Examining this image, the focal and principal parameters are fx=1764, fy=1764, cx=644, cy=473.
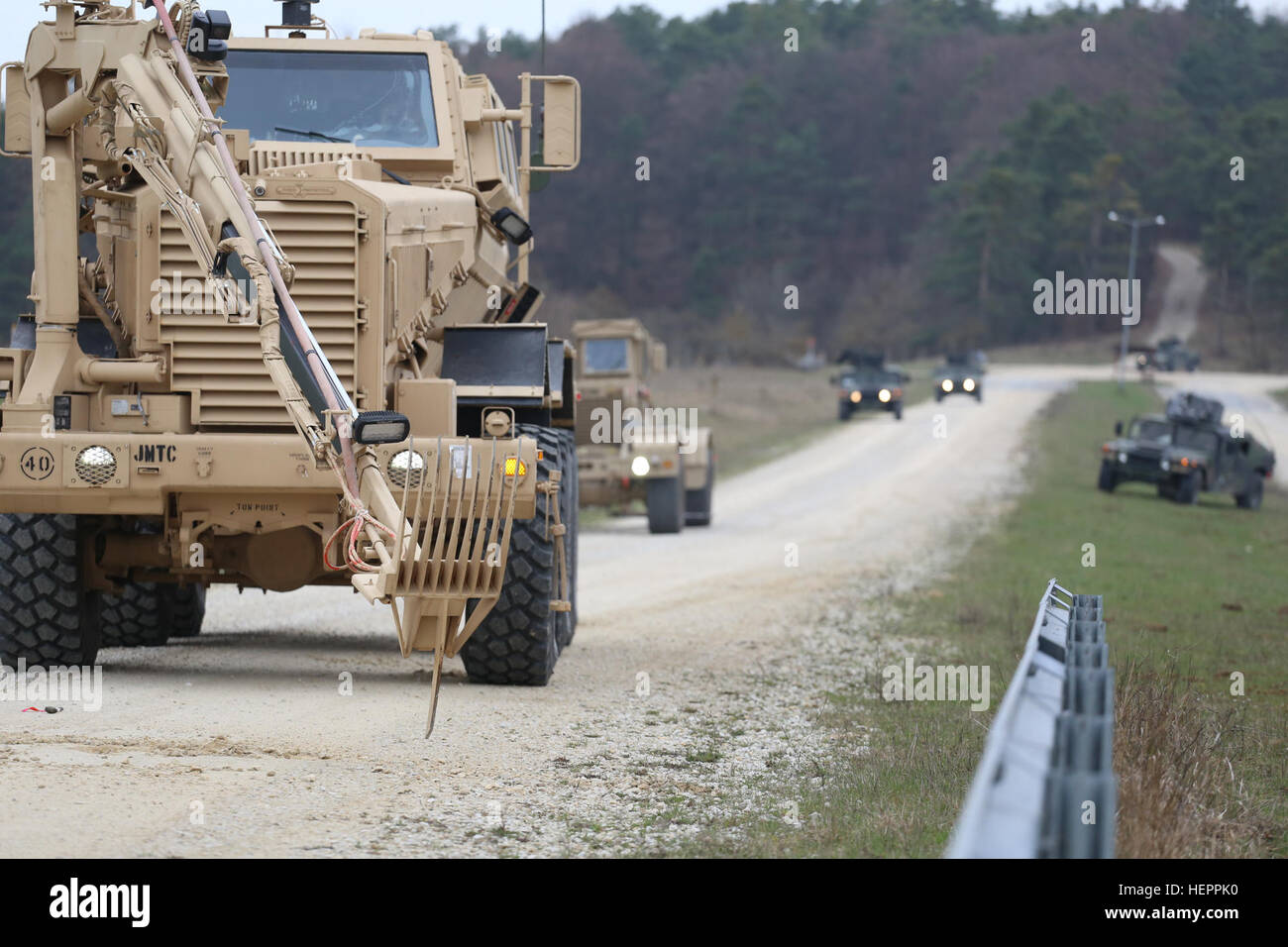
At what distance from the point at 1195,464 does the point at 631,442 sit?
12.4 meters

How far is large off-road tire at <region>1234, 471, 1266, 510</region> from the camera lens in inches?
1244

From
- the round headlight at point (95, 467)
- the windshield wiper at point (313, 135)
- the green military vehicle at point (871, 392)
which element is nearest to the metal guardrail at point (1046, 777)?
the round headlight at point (95, 467)

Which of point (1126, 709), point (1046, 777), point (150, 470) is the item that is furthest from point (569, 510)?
point (1046, 777)

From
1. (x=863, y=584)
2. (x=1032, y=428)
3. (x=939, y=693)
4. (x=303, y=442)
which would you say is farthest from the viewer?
(x=1032, y=428)

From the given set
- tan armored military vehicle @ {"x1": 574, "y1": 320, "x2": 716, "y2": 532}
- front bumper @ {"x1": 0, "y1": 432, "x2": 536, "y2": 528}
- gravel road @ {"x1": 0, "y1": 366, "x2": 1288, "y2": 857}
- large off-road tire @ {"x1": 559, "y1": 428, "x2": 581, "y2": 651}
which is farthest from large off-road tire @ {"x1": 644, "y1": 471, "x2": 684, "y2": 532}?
front bumper @ {"x1": 0, "y1": 432, "x2": 536, "y2": 528}

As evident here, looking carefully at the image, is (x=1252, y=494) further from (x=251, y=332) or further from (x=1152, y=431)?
(x=251, y=332)

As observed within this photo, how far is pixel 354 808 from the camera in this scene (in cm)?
667

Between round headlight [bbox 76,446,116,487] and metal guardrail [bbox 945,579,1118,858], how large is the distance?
16.6ft

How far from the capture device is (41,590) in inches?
373

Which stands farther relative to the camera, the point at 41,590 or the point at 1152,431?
the point at 1152,431

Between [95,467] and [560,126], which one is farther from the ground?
[560,126]
